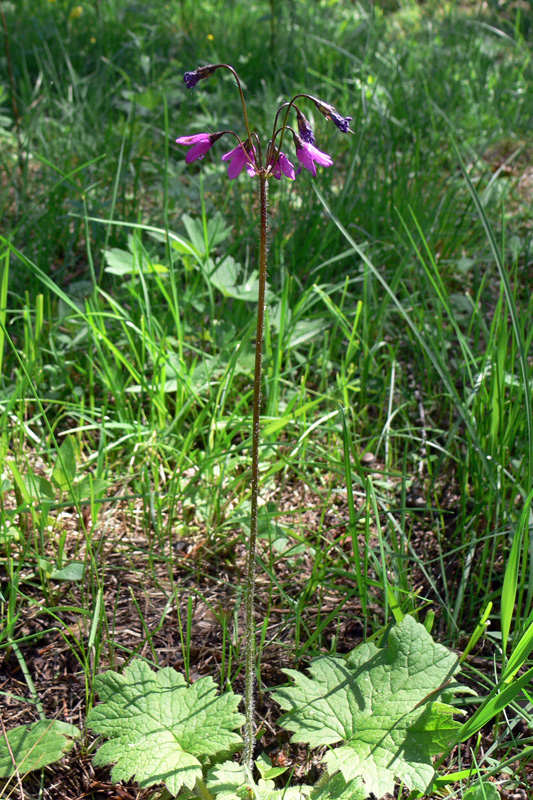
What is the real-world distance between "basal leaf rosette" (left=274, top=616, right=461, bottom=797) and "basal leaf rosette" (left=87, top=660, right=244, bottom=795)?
0.47 feet

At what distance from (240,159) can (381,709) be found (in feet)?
3.95

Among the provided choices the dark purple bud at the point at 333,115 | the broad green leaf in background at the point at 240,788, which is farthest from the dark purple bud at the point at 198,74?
the broad green leaf in background at the point at 240,788

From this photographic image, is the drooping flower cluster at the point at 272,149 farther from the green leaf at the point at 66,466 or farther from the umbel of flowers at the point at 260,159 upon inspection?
the green leaf at the point at 66,466

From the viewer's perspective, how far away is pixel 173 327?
2574 millimetres

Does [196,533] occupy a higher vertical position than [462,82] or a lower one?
lower

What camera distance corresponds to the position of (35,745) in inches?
54.7

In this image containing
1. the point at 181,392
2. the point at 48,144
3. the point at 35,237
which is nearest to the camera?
the point at 181,392

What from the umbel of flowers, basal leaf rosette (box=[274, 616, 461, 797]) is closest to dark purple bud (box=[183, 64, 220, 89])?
the umbel of flowers

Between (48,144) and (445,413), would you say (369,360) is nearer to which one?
(445,413)

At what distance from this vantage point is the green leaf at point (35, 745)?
1.37 metres

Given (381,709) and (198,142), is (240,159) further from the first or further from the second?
(381,709)

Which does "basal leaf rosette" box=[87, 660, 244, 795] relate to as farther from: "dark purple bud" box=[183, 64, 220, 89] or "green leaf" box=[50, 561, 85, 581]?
"dark purple bud" box=[183, 64, 220, 89]

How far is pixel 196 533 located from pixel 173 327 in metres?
0.93

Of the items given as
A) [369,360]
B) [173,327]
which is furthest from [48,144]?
[369,360]
